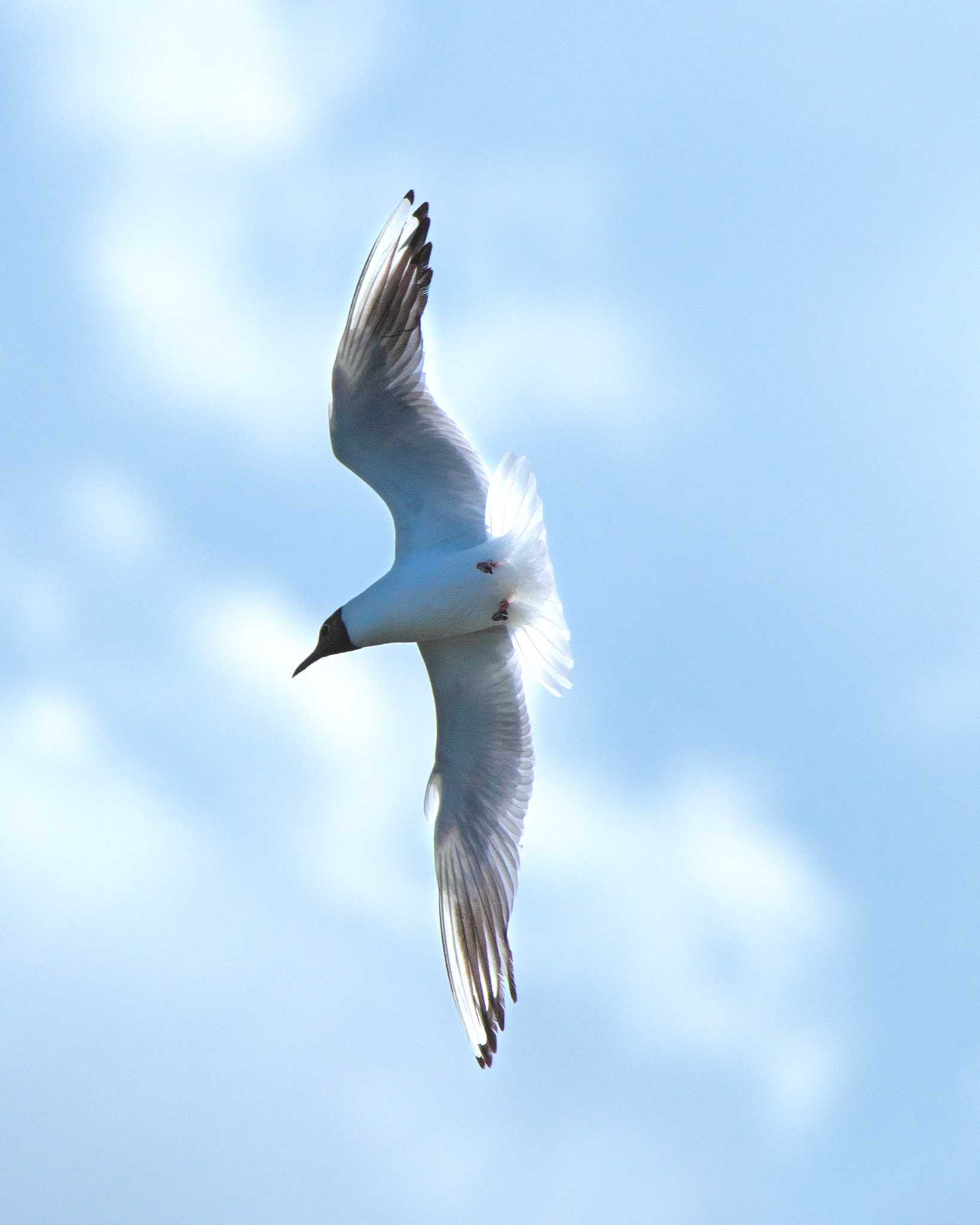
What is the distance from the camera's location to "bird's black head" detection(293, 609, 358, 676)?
29.7 feet

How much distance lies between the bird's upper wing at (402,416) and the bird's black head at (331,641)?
0.50 metres

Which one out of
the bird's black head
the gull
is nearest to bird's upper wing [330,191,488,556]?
the gull

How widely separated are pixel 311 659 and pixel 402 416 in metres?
1.44

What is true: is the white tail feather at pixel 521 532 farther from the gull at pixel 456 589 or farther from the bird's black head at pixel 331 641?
the bird's black head at pixel 331 641

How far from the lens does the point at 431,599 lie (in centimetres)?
859

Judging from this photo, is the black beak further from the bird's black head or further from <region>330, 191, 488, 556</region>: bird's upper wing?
<region>330, 191, 488, 556</region>: bird's upper wing

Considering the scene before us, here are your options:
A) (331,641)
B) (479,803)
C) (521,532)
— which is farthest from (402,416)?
(479,803)

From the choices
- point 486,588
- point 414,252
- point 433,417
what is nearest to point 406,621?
point 486,588

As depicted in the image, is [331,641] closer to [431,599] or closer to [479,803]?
[431,599]

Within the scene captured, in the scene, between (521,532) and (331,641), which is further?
(331,641)

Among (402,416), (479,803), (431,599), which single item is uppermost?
(402,416)

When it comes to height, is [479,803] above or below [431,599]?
below

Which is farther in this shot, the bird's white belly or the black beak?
the black beak

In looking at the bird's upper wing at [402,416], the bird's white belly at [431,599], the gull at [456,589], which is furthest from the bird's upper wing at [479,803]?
the bird's upper wing at [402,416]
